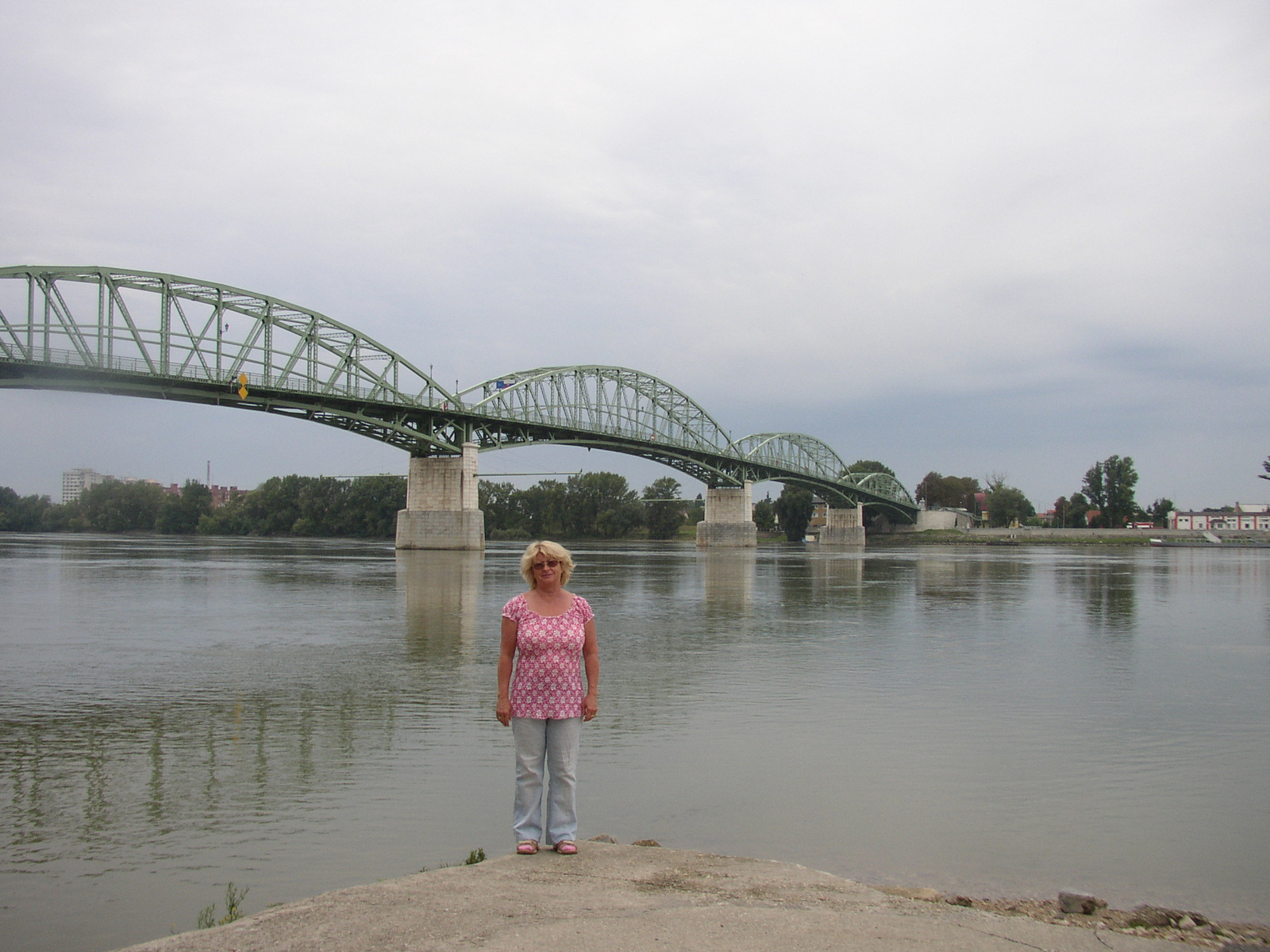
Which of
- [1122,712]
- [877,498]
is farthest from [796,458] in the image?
[1122,712]

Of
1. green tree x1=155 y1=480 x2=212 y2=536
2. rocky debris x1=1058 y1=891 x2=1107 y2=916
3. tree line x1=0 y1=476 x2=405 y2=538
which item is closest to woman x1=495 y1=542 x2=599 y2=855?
rocky debris x1=1058 y1=891 x2=1107 y2=916

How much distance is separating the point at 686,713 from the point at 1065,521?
177 metres

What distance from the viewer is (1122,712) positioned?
12.0 m

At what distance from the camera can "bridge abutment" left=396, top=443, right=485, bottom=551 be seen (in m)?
80.0

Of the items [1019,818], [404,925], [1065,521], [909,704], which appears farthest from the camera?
[1065,521]

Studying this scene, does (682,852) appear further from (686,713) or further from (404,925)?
(686,713)

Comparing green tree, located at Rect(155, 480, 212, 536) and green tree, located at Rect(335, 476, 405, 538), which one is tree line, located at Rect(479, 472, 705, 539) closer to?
green tree, located at Rect(335, 476, 405, 538)

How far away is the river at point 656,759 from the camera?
6.34 meters

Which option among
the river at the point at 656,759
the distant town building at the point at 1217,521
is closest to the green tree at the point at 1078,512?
the distant town building at the point at 1217,521

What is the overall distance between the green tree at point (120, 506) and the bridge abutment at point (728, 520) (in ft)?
364

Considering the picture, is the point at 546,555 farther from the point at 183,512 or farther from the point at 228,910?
the point at 183,512

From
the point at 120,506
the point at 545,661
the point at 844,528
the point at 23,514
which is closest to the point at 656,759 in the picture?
the point at 545,661

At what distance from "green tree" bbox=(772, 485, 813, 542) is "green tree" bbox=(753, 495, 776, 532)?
4.35 metres

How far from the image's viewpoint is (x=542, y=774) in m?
6.05
